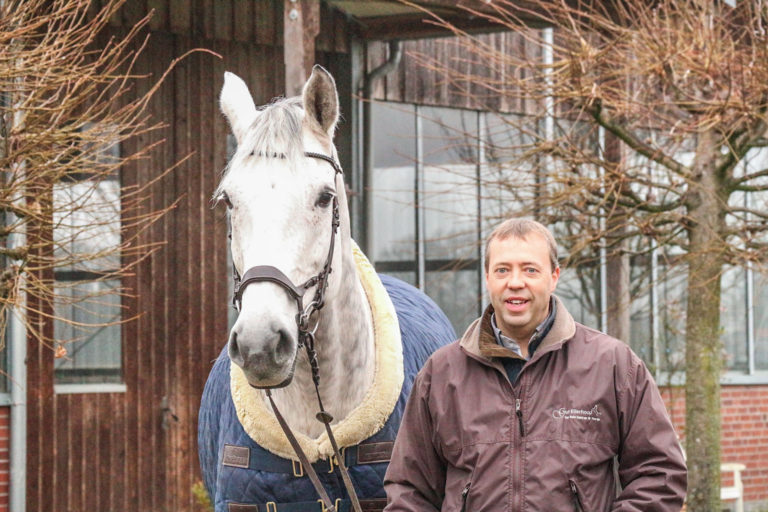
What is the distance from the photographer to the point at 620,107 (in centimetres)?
764

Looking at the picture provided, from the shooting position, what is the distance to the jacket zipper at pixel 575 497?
298 cm

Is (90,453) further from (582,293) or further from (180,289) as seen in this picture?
(582,293)

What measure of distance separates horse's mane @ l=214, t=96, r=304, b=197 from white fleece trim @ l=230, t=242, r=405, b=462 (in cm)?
74

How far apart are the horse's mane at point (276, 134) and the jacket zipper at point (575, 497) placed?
1.34m

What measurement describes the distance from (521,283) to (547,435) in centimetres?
39

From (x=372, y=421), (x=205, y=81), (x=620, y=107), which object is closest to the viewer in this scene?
(x=372, y=421)

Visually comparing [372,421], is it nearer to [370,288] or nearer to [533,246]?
[370,288]

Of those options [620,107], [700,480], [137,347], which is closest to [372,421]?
[620,107]

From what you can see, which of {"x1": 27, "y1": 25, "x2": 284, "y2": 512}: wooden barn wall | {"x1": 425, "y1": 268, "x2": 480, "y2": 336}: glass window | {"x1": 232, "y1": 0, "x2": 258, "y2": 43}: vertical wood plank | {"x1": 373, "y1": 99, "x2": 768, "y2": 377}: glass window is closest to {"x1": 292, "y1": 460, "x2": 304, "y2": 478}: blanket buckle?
{"x1": 27, "y1": 25, "x2": 284, "y2": 512}: wooden barn wall

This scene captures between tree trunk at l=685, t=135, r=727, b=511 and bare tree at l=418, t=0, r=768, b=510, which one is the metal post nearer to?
bare tree at l=418, t=0, r=768, b=510

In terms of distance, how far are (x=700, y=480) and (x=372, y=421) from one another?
4.79 meters

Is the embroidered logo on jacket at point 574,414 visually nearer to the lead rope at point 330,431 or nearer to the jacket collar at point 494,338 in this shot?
the jacket collar at point 494,338

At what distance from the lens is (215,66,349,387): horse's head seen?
3.38 meters

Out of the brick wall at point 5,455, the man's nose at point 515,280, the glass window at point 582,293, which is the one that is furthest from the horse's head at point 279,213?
the glass window at point 582,293
